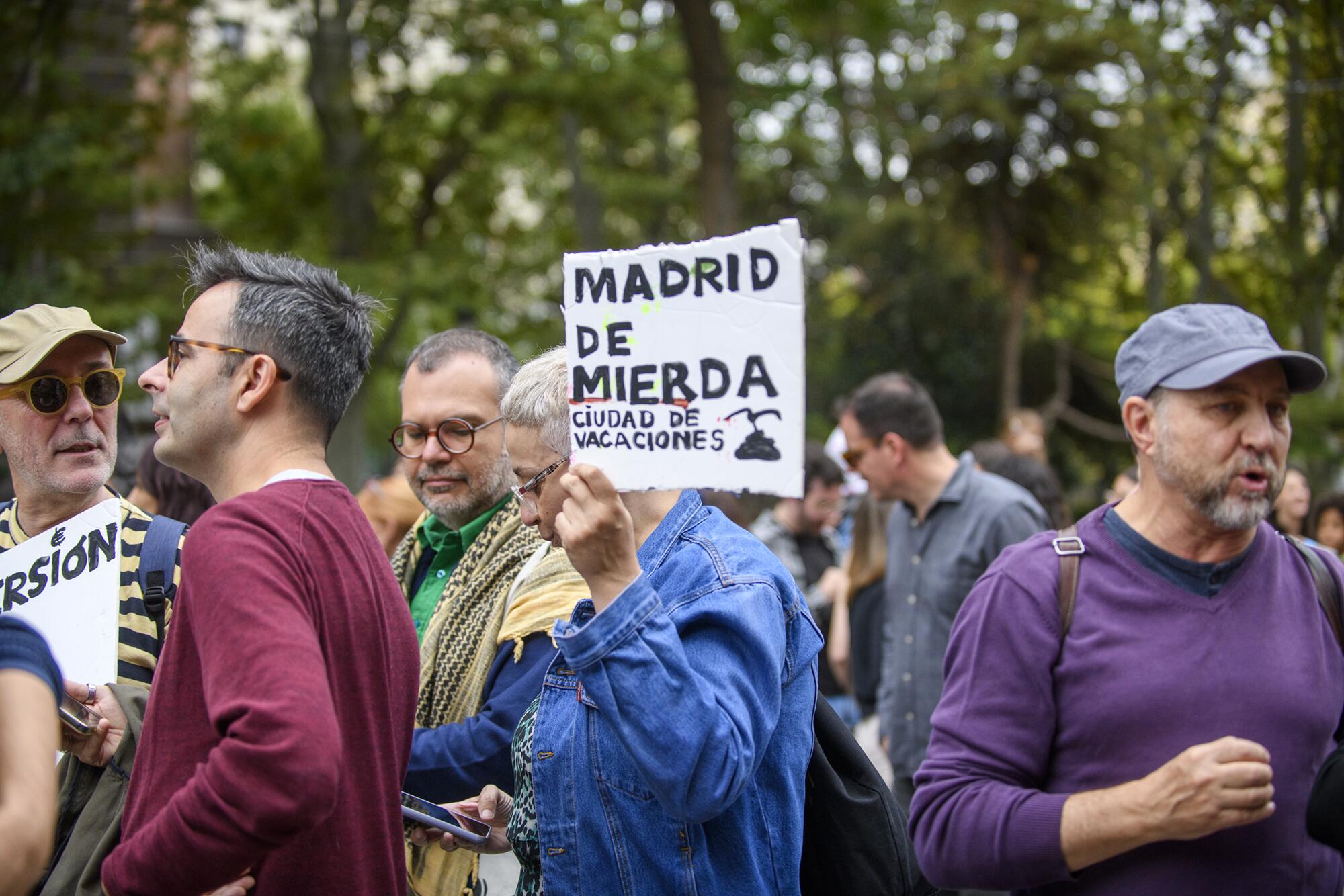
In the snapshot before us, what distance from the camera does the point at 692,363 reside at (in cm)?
218

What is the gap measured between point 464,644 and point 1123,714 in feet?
5.53

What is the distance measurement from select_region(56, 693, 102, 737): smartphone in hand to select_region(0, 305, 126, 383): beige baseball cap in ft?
2.91

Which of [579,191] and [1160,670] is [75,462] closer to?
[1160,670]

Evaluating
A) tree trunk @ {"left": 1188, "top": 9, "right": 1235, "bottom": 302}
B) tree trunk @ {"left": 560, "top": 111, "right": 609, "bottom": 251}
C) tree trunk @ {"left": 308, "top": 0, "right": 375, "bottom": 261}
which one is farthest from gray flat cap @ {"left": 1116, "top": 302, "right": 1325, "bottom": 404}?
tree trunk @ {"left": 560, "top": 111, "right": 609, "bottom": 251}

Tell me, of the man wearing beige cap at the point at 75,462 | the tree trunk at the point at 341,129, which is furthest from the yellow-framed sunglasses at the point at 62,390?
the tree trunk at the point at 341,129

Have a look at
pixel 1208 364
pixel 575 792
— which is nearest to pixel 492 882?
pixel 575 792

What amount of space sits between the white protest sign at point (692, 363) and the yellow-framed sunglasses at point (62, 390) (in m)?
1.50

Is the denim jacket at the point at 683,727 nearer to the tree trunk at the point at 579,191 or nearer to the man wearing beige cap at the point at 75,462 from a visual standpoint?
the man wearing beige cap at the point at 75,462

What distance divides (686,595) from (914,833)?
725 mm

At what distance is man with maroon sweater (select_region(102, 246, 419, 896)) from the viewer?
6.27ft

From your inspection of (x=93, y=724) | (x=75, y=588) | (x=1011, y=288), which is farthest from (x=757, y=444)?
(x=1011, y=288)

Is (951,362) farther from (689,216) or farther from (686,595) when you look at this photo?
(686,595)

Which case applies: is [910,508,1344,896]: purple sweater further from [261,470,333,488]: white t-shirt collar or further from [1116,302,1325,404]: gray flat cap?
[261,470,333,488]: white t-shirt collar

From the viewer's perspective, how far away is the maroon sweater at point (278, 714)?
1899 mm
